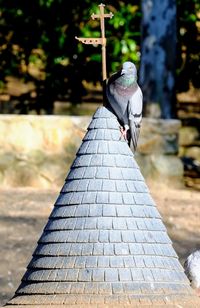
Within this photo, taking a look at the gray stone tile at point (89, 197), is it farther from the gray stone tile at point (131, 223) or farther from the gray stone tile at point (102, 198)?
the gray stone tile at point (131, 223)

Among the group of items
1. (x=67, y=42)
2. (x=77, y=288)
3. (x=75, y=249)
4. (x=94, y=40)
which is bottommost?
(x=67, y=42)

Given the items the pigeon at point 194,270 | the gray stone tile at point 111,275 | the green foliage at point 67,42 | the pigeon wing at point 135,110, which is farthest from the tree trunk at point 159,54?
the gray stone tile at point 111,275

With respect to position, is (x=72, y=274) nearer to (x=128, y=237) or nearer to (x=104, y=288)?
(x=104, y=288)

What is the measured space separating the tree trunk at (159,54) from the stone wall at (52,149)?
1.21 metres

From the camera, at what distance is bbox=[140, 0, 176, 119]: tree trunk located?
42.8ft

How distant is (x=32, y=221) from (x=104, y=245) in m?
5.02

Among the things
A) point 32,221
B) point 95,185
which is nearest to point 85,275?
point 95,185

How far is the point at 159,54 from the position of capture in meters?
13.1

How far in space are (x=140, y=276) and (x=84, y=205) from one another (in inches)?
18.0

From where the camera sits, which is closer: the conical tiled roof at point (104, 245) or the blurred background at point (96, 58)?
the conical tiled roof at point (104, 245)

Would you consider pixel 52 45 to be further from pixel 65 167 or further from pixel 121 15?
pixel 65 167

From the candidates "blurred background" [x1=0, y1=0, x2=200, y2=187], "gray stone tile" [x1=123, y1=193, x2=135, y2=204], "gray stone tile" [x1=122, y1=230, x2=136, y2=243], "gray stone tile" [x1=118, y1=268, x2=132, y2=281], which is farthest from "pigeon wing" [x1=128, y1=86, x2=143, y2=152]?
"blurred background" [x1=0, y1=0, x2=200, y2=187]

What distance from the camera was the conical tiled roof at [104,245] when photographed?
4.52m

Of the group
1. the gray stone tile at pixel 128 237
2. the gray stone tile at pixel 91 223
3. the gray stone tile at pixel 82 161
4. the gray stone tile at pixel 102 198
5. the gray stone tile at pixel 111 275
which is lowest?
the gray stone tile at pixel 111 275
